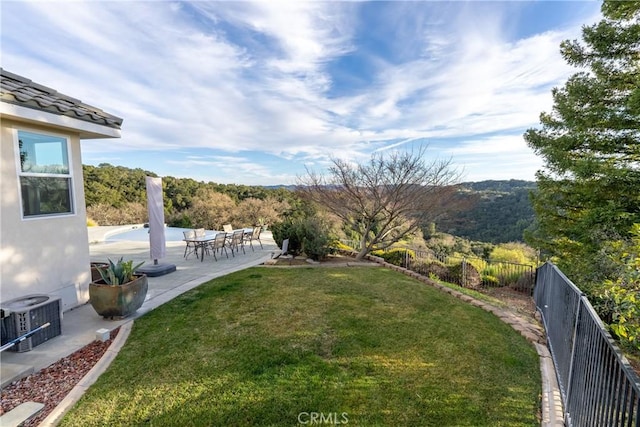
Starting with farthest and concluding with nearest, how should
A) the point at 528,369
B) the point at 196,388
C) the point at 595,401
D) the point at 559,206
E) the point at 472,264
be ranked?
the point at 472,264, the point at 559,206, the point at 528,369, the point at 196,388, the point at 595,401

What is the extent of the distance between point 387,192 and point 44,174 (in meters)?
8.18

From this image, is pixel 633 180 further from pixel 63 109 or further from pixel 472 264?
pixel 63 109

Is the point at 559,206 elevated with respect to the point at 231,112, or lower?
lower

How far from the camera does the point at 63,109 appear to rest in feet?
14.5

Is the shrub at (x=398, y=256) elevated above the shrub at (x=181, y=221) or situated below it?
below

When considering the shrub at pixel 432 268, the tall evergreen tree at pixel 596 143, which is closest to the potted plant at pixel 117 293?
the shrub at pixel 432 268

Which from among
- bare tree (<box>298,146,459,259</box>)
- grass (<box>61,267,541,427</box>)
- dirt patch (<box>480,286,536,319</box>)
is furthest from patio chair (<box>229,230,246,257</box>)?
dirt patch (<box>480,286,536,319</box>)

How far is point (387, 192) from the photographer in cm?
933

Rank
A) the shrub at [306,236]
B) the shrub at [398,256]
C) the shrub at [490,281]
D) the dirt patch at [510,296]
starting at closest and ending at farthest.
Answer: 1. the dirt patch at [510,296]
2. the shrub at [306,236]
3. the shrub at [398,256]
4. the shrub at [490,281]

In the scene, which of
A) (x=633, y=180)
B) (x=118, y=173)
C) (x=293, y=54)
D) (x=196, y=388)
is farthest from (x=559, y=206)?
(x=118, y=173)

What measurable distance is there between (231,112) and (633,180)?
1333 centimetres

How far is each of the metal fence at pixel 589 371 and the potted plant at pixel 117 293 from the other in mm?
5453

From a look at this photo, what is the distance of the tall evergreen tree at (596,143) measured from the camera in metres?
6.93

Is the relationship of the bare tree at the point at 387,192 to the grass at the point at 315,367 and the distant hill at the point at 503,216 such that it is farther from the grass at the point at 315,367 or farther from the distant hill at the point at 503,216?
the distant hill at the point at 503,216
